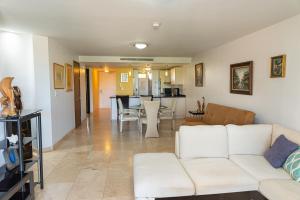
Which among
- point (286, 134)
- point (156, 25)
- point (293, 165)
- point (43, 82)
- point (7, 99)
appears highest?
point (156, 25)

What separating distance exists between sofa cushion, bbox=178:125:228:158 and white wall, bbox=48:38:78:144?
283 centimetres

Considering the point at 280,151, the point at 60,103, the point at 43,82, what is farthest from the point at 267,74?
the point at 60,103

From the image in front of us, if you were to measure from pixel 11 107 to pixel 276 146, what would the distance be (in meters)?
3.10

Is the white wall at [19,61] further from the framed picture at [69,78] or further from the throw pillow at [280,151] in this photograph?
the throw pillow at [280,151]

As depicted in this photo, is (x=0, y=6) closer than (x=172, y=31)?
Yes

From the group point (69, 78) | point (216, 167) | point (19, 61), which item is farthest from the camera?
point (69, 78)

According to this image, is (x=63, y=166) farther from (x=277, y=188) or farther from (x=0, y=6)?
(x=277, y=188)

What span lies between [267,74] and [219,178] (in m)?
2.13

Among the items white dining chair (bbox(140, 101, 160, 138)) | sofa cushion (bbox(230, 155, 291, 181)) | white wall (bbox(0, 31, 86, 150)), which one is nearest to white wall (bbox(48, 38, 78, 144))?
white wall (bbox(0, 31, 86, 150))

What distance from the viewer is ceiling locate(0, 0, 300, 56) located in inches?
91.8

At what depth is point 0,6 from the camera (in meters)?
2.39

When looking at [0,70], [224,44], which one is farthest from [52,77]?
[224,44]

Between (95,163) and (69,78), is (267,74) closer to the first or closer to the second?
(95,163)

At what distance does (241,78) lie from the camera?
4.00 m
